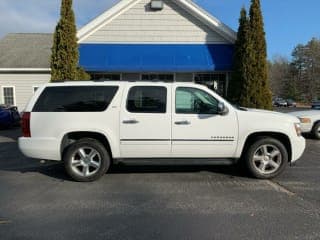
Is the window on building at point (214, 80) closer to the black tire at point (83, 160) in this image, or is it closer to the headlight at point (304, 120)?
the headlight at point (304, 120)

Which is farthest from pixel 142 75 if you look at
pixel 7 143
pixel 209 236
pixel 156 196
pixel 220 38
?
pixel 209 236

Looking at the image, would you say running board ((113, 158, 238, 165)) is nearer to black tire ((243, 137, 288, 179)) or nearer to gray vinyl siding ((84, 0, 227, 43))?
black tire ((243, 137, 288, 179))

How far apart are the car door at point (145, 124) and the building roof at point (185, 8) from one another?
965cm

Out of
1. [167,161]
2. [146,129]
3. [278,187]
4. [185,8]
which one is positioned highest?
[185,8]

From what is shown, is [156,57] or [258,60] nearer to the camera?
[258,60]

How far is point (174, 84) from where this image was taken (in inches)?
262

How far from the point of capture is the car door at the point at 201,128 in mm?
6426

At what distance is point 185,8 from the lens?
15.5 metres

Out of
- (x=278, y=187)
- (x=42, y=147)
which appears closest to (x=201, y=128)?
Result: (x=278, y=187)

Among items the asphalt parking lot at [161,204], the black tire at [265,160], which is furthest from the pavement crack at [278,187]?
the black tire at [265,160]

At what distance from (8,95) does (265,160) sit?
18.2 meters

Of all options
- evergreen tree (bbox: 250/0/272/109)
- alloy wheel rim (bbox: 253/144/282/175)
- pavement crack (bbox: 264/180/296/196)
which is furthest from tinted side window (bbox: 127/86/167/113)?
evergreen tree (bbox: 250/0/272/109)

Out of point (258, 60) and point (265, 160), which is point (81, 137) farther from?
point (258, 60)

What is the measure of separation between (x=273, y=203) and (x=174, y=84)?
9.48 ft
